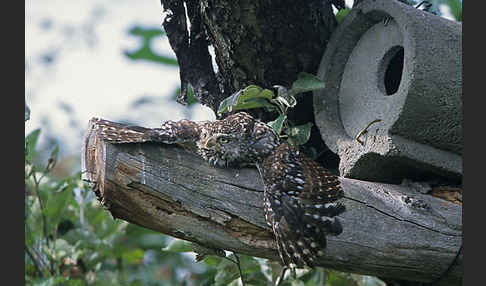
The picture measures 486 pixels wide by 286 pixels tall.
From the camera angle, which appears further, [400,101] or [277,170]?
[400,101]

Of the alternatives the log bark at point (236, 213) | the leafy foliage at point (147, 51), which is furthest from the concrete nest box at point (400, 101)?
the leafy foliage at point (147, 51)

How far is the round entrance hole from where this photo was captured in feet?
8.29

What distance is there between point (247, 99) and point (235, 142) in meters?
0.35

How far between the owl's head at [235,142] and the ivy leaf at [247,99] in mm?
141

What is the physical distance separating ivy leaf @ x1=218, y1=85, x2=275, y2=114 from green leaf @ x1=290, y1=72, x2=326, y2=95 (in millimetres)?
121

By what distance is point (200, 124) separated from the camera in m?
2.20

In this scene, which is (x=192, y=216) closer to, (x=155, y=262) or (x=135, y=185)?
(x=135, y=185)

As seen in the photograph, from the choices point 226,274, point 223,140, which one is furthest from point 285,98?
point 226,274

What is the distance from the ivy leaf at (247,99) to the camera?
234 cm

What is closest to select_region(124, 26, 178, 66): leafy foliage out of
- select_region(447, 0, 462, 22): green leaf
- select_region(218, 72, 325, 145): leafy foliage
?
select_region(218, 72, 325, 145): leafy foliage

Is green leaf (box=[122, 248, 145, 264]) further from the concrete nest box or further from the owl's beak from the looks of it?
the owl's beak

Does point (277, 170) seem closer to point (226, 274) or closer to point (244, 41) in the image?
point (244, 41)

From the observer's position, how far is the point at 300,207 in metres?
1.95

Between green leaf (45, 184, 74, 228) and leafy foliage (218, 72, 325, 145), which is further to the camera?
green leaf (45, 184, 74, 228)
